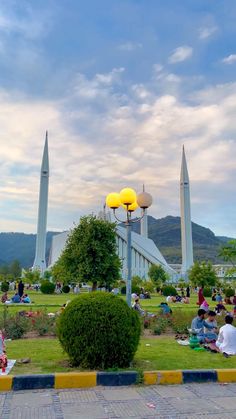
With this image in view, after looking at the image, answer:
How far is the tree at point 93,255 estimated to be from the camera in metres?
27.1

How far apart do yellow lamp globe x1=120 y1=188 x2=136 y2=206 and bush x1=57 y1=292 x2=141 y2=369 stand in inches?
134

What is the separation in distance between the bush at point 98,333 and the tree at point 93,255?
20.3 meters

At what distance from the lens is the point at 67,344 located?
6.54 meters

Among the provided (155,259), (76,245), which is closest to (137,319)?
(76,245)

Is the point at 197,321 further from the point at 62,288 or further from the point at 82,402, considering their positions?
the point at 62,288

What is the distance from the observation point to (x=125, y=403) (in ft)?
17.0

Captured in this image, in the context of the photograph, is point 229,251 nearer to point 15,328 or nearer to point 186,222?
point 15,328

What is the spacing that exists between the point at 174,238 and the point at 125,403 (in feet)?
509

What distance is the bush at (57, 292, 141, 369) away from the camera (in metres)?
6.33

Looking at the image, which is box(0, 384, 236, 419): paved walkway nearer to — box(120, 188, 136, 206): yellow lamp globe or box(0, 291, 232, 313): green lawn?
box(120, 188, 136, 206): yellow lamp globe

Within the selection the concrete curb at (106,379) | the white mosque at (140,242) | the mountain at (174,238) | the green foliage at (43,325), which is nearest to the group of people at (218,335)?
the concrete curb at (106,379)

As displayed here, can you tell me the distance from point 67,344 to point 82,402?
4.52ft

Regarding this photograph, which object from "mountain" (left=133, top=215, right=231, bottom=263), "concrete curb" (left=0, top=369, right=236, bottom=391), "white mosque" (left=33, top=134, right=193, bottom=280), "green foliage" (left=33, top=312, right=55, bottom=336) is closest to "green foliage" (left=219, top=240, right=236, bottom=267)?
"green foliage" (left=33, top=312, right=55, bottom=336)

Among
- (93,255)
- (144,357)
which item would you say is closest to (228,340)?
(144,357)
